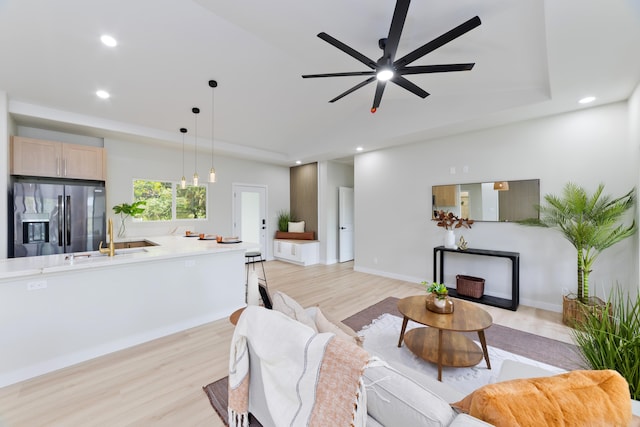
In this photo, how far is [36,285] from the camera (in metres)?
2.21

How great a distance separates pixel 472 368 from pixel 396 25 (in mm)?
2832

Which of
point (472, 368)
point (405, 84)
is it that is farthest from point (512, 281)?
point (405, 84)

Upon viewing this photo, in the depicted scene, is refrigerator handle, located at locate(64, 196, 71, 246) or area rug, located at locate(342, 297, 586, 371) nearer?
area rug, located at locate(342, 297, 586, 371)

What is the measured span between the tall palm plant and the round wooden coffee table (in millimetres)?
1812

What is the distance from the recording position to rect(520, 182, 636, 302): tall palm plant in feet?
9.63

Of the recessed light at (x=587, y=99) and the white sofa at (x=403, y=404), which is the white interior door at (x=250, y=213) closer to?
the white sofa at (x=403, y=404)

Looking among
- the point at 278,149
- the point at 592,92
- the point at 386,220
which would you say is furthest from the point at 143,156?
the point at 592,92

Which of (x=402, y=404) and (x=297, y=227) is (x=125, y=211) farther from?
(x=402, y=404)

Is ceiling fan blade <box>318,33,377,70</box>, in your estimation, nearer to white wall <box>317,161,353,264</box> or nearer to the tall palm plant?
the tall palm plant

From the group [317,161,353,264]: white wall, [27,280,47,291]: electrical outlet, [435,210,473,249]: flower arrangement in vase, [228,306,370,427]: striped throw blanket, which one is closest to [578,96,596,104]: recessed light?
[435,210,473,249]: flower arrangement in vase

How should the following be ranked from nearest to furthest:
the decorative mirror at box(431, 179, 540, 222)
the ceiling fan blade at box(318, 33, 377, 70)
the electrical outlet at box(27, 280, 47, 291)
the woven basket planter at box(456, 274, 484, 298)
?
the ceiling fan blade at box(318, 33, 377, 70)
the electrical outlet at box(27, 280, 47, 291)
the decorative mirror at box(431, 179, 540, 222)
the woven basket planter at box(456, 274, 484, 298)

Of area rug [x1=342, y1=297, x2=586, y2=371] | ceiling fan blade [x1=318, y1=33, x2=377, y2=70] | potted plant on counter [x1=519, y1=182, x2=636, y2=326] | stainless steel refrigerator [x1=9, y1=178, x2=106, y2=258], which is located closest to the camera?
ceiling fan blade [x1=318, y1=33, x2=377, y2=70]

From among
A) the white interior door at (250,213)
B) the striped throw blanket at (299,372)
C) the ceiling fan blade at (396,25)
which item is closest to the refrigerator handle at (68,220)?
the white interior door at (250,213)

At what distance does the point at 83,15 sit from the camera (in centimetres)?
248
